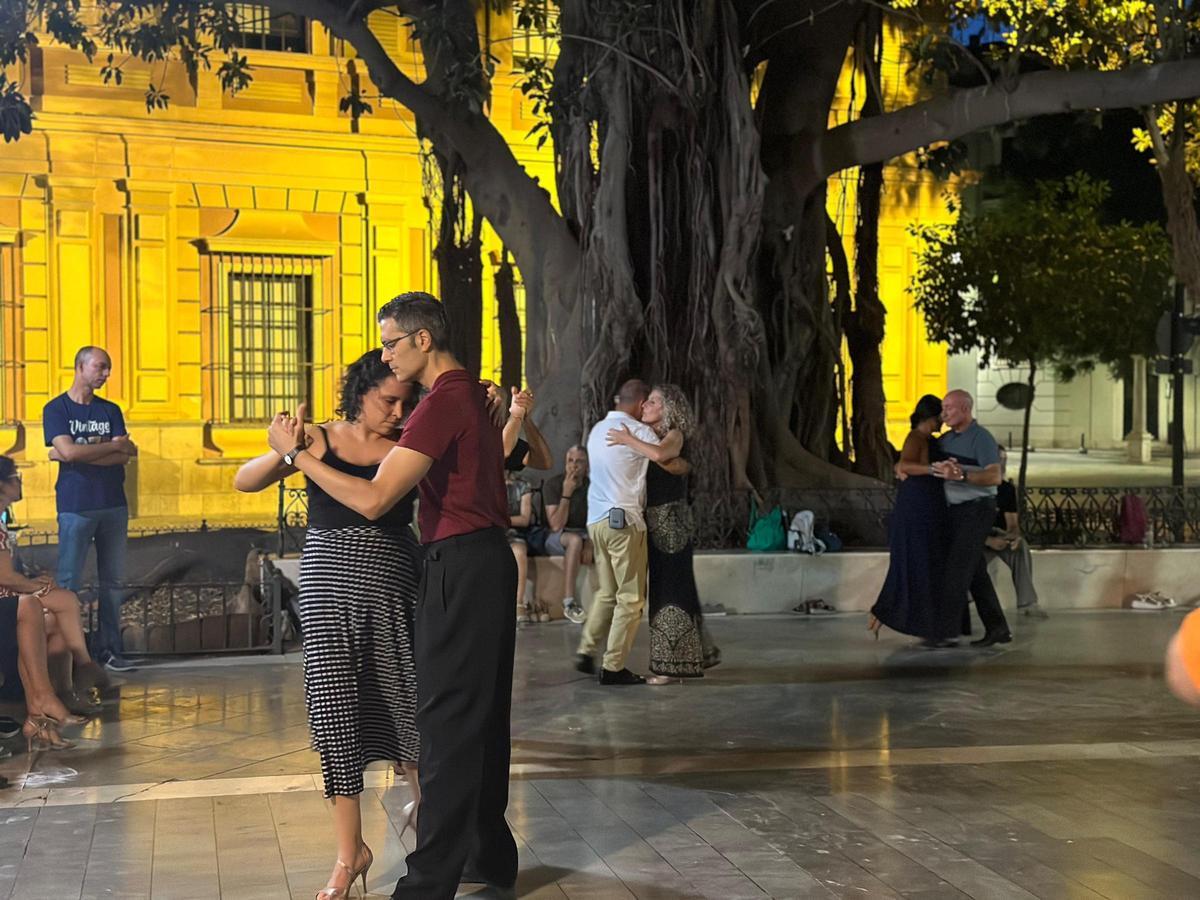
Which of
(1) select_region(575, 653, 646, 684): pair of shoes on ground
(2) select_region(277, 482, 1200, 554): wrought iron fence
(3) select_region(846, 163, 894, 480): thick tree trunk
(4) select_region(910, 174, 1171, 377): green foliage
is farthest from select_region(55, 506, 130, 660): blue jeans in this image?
(4) select_region(910, 174, 1171, 377): green foliage

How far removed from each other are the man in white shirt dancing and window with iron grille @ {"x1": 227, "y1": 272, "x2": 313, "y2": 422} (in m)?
13.7

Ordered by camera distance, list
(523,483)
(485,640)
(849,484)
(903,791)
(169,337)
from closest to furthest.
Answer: (485,640) < (903,791) < (523,483) < (849,484) < (169,337)

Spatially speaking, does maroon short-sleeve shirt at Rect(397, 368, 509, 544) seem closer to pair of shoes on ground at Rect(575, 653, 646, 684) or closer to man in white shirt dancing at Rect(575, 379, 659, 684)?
man in white shirt dancing at Rect(575, 379, 659, 684)

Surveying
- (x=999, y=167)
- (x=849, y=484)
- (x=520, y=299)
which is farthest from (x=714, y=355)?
(x=999, y=167)

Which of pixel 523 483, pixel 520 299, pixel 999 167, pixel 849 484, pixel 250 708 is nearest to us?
pixel 250 708

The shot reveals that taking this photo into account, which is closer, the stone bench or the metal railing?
the metal railing

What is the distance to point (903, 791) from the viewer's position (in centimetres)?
707

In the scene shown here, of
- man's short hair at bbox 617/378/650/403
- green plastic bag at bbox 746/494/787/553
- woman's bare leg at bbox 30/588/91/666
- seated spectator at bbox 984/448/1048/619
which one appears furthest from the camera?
green plastic bag at bbox 746/494/787/553

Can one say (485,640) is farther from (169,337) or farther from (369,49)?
(169,337)

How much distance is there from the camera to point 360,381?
5781 mm

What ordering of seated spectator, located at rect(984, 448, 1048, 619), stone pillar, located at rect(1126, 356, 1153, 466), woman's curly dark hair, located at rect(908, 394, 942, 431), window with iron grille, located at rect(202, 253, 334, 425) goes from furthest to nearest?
stone pillar, located at rect(1126, 356, 1153, 466) → window with iron grille, located at rect(202, 253, 334, 425) → seated spectator, located at rect(984, 448, 1048, 619) → woman's curly dark hair, located at rect(908, 394, 942, 431)

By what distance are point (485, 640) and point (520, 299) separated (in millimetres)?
19078

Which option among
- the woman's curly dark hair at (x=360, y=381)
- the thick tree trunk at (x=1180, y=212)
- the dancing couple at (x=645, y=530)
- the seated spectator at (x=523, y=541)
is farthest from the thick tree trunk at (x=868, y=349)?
the woman's curly dark hair at (x=360, y=381)

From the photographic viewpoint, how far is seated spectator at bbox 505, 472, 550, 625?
40.6 feet
